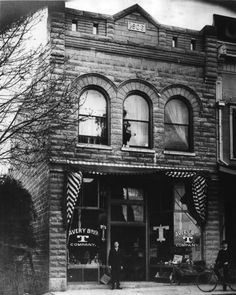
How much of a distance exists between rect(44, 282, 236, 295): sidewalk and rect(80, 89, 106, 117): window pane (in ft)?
18.6

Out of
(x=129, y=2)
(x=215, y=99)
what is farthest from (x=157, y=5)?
(x=215, y=99)

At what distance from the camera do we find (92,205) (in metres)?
19.7

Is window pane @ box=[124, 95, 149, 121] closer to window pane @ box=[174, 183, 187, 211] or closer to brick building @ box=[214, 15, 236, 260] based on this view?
window pane @ box=[174, 183, 187, 211]

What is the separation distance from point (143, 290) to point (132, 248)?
8.72 feet

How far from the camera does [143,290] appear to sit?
18.3 m

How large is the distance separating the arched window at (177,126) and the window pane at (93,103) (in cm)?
241

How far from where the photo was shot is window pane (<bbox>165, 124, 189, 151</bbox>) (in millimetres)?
21047

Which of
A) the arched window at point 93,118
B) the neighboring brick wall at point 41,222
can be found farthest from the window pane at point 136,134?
the neighboring brick wall at point 41,222

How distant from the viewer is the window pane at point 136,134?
2050 centimetres

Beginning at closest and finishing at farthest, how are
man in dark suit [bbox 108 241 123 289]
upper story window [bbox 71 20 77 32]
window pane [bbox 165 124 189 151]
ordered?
man in dark suit [bbox 108 241 123 289], upper story window [bbox 71 20 77 32], window pane [bbox 165 124 189 151]

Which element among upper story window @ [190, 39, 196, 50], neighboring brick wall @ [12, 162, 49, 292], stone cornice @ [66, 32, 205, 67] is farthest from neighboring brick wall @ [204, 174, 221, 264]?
neighboring brick wall @ [12, 162, 49, 292]

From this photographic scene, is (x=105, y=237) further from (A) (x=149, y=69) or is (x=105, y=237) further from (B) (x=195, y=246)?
(A) (x=149, y=69)

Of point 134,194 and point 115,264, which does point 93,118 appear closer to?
point 134,194

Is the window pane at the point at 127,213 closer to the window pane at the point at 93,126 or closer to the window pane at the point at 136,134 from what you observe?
the window pane at the point at 136,134
